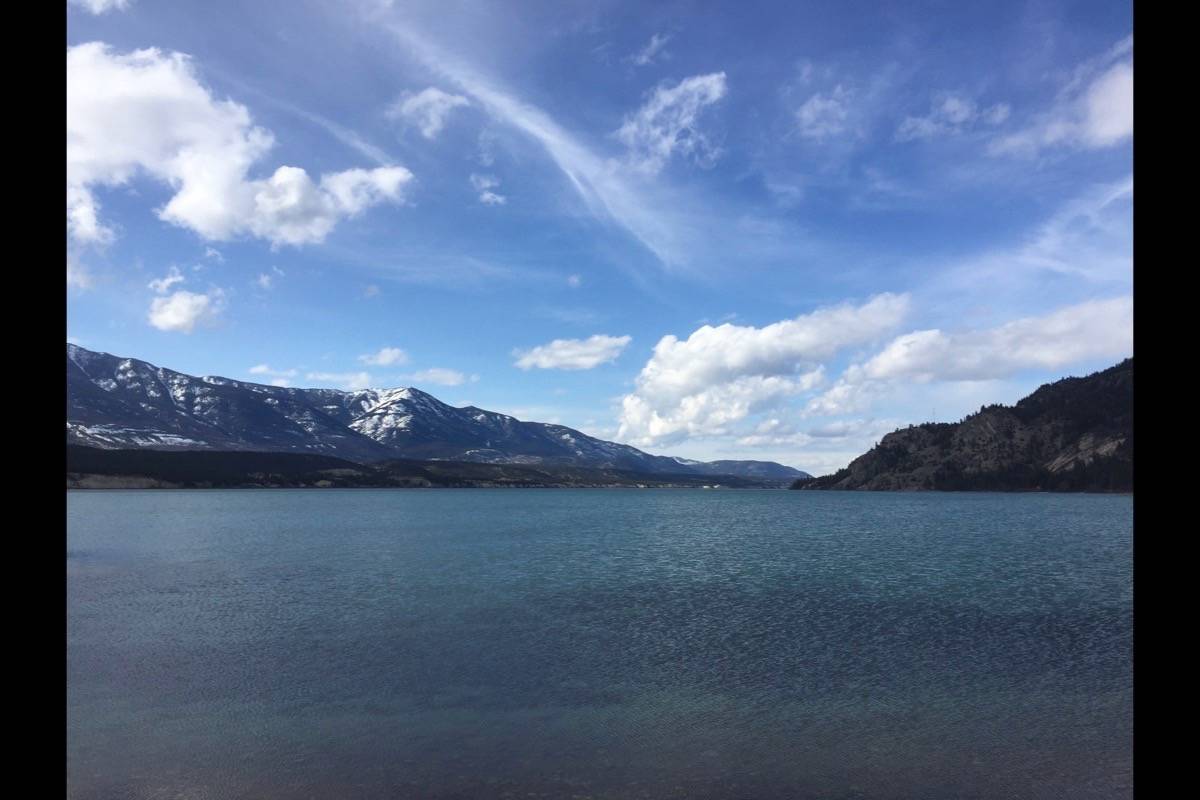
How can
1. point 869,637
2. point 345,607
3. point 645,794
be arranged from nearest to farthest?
point 645,794 < point 869,637 < point 345,607

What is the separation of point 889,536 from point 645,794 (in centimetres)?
12621

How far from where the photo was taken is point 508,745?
89.9 feet

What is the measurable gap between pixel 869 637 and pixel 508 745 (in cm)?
2874

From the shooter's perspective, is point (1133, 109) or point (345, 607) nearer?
point (1133, 109)

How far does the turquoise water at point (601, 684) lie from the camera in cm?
2473

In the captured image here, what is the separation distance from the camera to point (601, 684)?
35.7m

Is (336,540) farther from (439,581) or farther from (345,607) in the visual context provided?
(345,607)

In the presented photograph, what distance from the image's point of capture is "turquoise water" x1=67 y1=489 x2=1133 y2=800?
2473 centimetres
